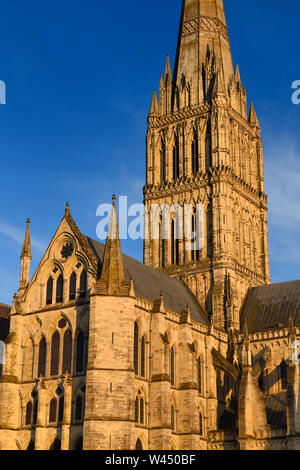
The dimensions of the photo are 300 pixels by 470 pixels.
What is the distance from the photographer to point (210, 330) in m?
59.7

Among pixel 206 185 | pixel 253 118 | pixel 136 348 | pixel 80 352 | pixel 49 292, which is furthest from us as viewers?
pixel 253 118

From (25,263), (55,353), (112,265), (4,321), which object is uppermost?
(25,263)

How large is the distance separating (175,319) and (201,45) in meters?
31.7

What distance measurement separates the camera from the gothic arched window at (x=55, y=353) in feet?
168

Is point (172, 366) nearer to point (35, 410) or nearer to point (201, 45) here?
point (35, 410)

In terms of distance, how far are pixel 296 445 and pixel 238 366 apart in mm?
10651

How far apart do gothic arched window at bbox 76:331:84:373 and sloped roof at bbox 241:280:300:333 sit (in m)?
18.3

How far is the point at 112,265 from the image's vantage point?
165 ft

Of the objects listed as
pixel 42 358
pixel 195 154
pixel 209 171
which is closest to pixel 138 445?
pixel 42 358

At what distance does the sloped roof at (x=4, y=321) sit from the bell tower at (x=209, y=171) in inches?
551

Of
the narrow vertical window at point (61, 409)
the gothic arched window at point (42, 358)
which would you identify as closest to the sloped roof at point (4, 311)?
the gothic arched window at point (42, 358)

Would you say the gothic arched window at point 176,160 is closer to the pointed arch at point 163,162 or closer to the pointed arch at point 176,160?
the pointed arch at point 176,160

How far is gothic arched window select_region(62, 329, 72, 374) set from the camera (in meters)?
50.6

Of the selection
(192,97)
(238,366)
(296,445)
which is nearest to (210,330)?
(238,366)
